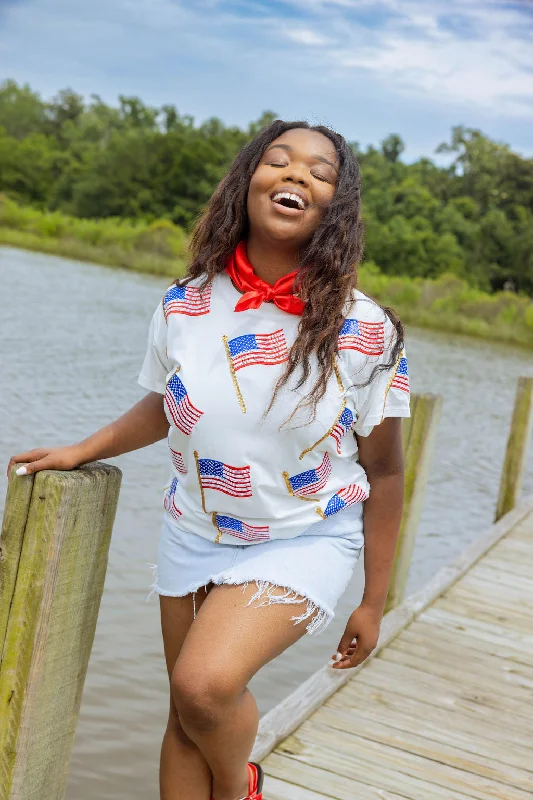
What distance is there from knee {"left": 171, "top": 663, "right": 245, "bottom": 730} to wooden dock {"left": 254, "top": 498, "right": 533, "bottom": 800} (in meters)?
0.96

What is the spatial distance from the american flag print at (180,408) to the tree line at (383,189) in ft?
123

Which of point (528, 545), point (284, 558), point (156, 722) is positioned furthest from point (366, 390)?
point (528, 545)

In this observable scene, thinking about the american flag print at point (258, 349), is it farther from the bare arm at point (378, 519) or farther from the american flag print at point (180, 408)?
the bare arm at point (378, 519)

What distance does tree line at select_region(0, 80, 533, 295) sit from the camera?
43.6 metres

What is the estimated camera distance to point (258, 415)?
7.04 feet

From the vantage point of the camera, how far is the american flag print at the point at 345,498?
225 centimetres

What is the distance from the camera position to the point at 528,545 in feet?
19.4

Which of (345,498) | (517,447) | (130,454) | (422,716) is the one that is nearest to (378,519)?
(345,498)

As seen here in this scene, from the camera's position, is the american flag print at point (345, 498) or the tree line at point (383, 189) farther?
the tree line at point (383, 189)

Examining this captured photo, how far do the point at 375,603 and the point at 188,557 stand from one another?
17.0 inches

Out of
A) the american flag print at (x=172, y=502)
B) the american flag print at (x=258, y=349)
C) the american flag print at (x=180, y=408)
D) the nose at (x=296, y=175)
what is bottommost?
the american flag print at (x=172, y=502)

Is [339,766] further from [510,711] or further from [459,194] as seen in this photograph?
[459,194]

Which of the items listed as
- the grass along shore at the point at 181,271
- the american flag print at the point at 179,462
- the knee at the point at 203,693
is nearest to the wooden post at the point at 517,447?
the american flag print at the point at 179,462

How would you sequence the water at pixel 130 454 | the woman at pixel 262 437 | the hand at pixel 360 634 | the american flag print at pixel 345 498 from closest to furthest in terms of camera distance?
1. the woman at pixel 262 437
2. the american flag print at pixel 345 498
3. the hand at pixel 360 634
4. the water at pixel 130 454
